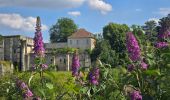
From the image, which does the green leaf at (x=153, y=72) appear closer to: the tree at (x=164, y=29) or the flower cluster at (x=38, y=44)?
the tree at (x=164, y=29)

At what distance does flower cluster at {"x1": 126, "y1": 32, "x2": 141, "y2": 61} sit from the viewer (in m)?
3.39

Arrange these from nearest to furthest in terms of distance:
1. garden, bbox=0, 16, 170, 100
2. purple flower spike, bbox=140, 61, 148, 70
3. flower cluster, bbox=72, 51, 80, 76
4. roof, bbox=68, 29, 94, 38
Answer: garden, bbox=0, 16, 170, 100, purple flower spike, bbox=140, 61, 148, 70, flower cluster, bbox=72, 51, 80, 76, roof, bbox=68, 29, 94, 38

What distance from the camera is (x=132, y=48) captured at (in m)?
3.40

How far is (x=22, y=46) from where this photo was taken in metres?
84.7

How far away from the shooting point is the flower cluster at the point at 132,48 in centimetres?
339

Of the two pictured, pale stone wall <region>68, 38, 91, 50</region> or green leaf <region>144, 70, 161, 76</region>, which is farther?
pale stone wall <region>68, 38, 91, 50</region>

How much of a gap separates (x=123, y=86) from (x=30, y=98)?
78 cm

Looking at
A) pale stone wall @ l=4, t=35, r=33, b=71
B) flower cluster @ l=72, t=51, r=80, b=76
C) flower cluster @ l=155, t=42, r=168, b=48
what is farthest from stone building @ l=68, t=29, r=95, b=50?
flower cluster @ l=155, t=42, r=168, b=48

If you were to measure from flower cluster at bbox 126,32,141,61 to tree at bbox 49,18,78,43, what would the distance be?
4322 inches

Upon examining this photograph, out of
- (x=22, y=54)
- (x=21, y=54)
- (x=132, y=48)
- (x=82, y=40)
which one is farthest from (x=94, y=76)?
(x=82, y=40)

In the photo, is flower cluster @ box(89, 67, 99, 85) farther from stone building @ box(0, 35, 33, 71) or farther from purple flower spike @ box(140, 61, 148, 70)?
stone building @ box(0, 35, 33, 71)

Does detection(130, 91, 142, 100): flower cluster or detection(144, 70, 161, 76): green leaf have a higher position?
detection(144, 70, 161, 76): green leaf

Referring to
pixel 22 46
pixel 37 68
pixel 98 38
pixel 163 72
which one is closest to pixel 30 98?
pixel 37 68

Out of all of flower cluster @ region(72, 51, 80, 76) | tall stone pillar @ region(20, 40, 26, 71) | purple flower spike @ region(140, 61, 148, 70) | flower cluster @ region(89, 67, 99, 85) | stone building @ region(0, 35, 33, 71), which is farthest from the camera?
stone building @ region(0, 35, 33, 71)
